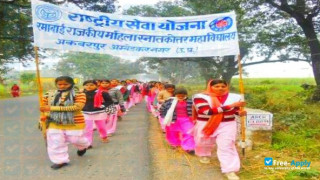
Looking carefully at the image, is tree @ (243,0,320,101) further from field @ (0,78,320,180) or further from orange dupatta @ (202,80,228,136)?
orange dupatta @ (202,80,228,136)

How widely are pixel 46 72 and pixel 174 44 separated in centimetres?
11638

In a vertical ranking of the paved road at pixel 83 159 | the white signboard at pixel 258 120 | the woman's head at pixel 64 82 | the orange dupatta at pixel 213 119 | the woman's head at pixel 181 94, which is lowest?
the paved road at pixel 83 159

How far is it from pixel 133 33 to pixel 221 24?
64.7 inches

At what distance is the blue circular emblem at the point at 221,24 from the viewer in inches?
227

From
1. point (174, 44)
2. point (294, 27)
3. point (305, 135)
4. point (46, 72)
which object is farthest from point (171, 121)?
point (46, 72)

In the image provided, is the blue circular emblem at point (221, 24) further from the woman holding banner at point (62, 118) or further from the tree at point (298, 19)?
the tree at point (298, 19)

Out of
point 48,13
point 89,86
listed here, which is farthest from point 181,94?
point 48,13

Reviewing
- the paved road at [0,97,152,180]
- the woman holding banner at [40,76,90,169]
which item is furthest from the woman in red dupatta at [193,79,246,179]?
the woman holding banner at [40,76,90,169]

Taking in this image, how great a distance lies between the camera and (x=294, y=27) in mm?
15039

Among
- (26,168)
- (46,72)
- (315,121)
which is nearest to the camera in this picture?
→ (26,168)

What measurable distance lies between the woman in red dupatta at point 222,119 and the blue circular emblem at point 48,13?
2.89 meters

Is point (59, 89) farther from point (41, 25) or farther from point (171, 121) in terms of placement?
point (171, 121)

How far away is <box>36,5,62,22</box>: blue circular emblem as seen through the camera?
18.7 feet

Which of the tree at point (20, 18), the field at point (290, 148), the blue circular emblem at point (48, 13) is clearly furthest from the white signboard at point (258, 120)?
the tree at point (20, 18)
